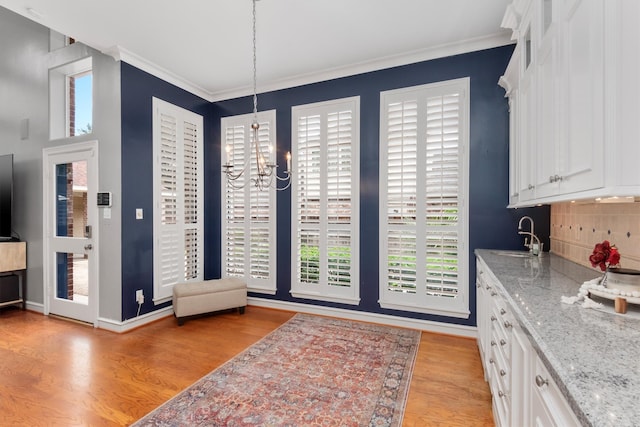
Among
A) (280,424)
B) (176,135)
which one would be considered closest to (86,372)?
(280,424)

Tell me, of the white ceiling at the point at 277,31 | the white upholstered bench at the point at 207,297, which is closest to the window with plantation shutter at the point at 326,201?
the white ceiling at the point at 277,31

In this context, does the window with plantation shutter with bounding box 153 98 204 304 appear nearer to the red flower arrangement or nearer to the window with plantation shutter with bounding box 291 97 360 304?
the window with plantation shutter with bounding box 291 97 360 304

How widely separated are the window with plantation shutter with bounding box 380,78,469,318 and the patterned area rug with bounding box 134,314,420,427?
1.71 feet

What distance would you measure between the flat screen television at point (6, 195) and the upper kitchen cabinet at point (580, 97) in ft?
18.7

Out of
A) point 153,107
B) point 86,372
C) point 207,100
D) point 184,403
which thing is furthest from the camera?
point 207,100

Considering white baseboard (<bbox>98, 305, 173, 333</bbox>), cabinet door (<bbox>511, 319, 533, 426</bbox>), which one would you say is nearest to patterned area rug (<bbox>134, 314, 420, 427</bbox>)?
cabinet door (<bbox>511, 319, 533, 426</bbox>)

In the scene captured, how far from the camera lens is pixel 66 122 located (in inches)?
157

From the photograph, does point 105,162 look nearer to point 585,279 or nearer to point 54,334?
point 54,334

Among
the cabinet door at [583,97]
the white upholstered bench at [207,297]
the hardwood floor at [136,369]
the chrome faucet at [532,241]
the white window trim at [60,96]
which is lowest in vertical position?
the hardwood floor at [136,369]

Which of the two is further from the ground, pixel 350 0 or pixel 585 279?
pixel 350 0

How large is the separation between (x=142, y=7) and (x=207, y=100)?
180cm

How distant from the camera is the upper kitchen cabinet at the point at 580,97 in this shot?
1003 mm

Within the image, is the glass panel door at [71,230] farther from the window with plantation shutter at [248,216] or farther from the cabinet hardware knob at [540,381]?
the cabinet hardware knob at [540,381]

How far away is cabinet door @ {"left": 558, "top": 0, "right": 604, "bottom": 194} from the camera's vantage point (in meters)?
1.11
